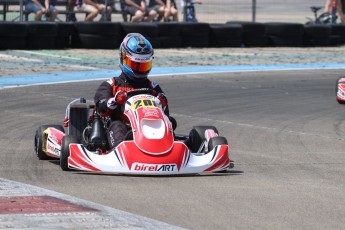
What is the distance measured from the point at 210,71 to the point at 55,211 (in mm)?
12313

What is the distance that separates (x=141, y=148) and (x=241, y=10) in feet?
58.3

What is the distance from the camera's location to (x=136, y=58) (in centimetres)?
908

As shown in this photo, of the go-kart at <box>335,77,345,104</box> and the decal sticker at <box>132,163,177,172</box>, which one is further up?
the decal sticker at <box>132,163,177,172</box>

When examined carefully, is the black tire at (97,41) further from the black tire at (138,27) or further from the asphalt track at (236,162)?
the asphalt track at (236,162)

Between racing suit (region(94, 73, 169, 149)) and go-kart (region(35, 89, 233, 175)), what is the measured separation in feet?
0.23

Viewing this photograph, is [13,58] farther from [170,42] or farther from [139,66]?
[139,66]

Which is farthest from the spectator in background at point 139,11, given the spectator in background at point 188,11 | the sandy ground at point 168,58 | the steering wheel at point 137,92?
the steering wheel at point 137,92

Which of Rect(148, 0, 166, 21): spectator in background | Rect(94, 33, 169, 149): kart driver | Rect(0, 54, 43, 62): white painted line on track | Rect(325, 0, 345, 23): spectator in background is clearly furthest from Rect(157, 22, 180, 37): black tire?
Rect(94, 33, 169, 149): kart driver

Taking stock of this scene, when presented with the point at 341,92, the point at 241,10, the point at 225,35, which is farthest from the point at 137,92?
the point at 241,10

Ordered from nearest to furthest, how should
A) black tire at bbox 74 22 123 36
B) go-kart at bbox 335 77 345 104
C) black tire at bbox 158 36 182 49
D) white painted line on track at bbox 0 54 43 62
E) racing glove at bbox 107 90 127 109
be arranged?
racing glove at bbox 107 90 127 109 → go-kart at bbox 335 77 345 104 → white painted line on track at bbox 0 54 43 62 → black tire at bbox 74 22 123 36 → black tire at bbox 158 36 182 49

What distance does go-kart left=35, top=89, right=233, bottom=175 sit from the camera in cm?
818

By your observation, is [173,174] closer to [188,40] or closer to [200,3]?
[188,40]

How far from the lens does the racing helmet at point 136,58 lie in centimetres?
908

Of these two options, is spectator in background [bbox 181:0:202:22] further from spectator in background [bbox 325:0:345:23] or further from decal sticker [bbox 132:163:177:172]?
decal sticker [bbox 132:163:177:172]
